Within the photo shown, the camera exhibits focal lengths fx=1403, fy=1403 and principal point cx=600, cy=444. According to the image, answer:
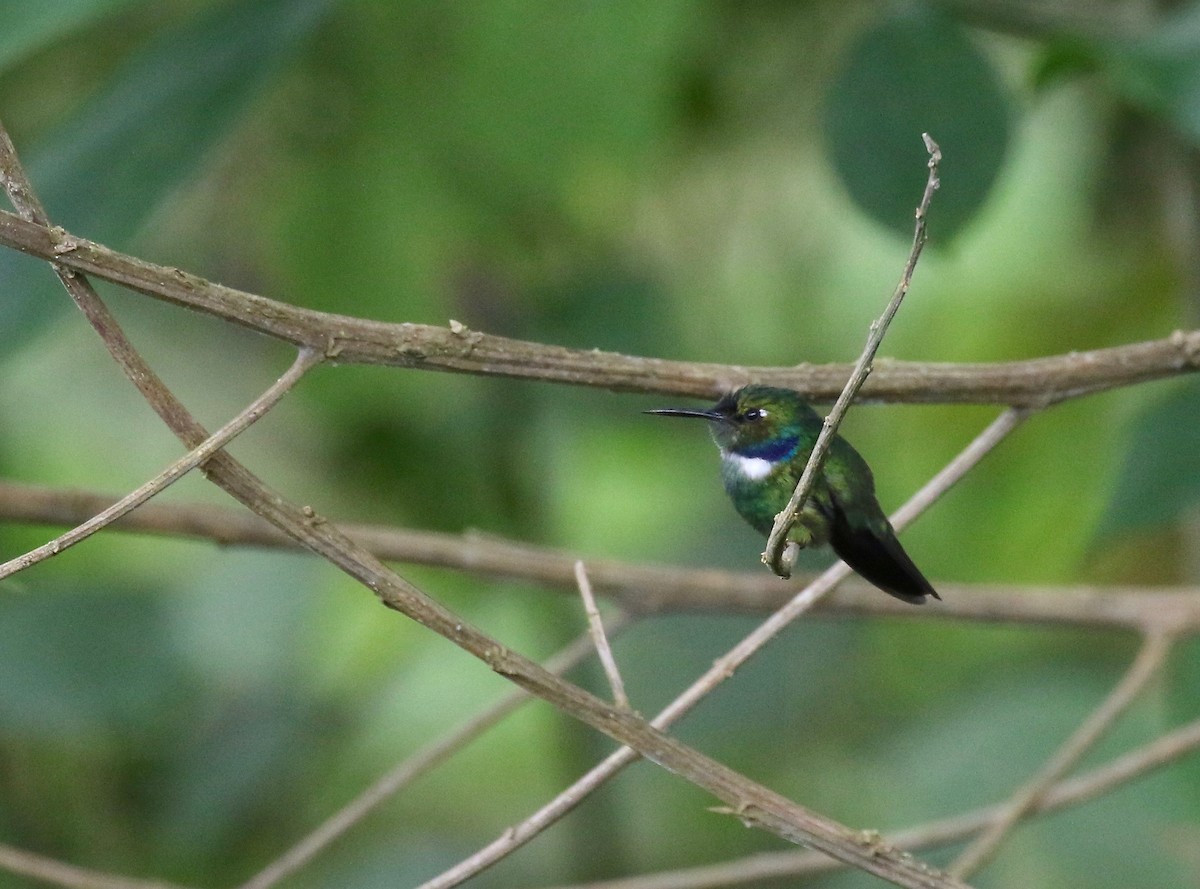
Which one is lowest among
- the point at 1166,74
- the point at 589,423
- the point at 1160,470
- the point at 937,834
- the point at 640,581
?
the point at 937,834

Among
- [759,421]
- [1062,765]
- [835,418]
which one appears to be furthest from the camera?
[1062,765]

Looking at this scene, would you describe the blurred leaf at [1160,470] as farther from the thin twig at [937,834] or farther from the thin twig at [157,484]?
the thin twig at [157,484]

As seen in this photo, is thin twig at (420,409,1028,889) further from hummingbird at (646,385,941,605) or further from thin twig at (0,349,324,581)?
thin twig at (0,349,324,581)

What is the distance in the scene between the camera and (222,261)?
1.64m

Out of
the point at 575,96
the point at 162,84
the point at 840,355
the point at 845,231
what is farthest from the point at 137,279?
the point at 845,231

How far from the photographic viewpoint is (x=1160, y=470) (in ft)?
3.54

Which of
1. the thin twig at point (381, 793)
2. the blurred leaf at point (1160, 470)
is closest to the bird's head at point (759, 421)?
the thin twig at point (381, 793)

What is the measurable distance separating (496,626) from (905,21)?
37.5 inches

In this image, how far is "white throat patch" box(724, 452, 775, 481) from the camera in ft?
1.72

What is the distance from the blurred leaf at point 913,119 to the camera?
0.98 m

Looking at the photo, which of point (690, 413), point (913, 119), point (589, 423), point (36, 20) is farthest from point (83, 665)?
point (690, 413)

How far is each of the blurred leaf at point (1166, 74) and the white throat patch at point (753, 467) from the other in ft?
1.68

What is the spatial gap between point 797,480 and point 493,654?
0.43ft

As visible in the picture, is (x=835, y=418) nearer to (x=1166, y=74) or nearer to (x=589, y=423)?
(x=1166, y=74)
